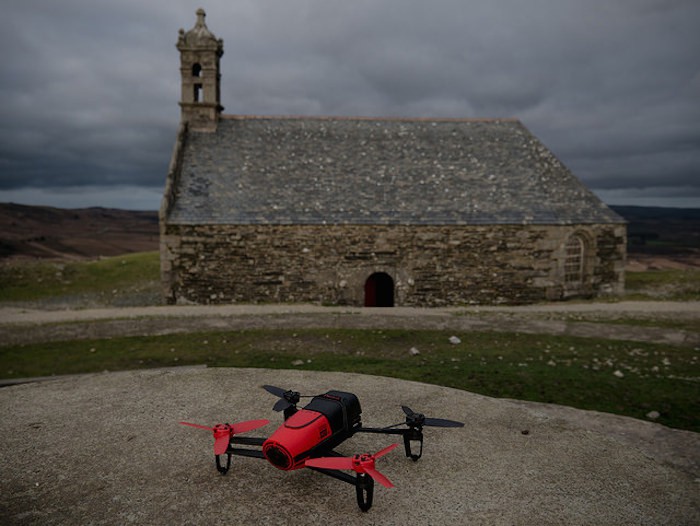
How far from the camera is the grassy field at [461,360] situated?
8.56m

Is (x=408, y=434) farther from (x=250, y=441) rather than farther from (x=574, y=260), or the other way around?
(x=574, y=260)

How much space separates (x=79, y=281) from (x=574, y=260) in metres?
24.5

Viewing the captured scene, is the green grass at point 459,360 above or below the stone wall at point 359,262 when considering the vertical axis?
below

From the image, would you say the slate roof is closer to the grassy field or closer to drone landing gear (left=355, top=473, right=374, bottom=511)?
the grassy field

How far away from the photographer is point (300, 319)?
15727 millimetres

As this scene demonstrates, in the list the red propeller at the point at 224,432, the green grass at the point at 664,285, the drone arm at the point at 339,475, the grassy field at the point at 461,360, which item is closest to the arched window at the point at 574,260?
the green grass at the point at 664,285

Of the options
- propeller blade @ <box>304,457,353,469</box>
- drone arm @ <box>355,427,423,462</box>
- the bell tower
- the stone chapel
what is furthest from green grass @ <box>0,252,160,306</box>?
propeller blade @ <box>304,457,353,469</box>

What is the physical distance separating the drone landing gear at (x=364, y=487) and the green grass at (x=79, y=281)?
19435mm

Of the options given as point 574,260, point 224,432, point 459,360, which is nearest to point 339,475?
point 224,432

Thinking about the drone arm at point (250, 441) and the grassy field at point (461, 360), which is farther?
the grassy field at point (461, 360)

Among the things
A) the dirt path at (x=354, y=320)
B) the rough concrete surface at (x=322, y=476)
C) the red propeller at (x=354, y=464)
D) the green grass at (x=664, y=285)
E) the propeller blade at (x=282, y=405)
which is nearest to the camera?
the red propeller at (x=354, y=464)

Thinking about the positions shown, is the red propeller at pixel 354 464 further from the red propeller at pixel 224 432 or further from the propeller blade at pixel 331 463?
the red propeller at pixel 224 432

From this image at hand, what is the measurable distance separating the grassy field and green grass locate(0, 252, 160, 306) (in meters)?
9.60

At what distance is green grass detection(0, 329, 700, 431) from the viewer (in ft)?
28.1
